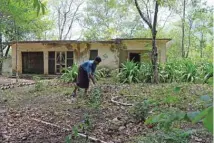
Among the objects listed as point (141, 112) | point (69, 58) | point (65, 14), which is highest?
point (65, 14)

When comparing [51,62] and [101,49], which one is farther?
[51,62]

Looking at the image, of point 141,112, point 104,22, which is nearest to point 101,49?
point 141,112

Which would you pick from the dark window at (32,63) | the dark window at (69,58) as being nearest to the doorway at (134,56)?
the dark window at (69,58)

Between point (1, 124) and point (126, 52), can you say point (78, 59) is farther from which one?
point (1, 124)

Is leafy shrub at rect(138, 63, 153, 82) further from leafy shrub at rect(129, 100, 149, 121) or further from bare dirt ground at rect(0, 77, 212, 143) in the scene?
leafy shrub at rect(129, 100, 149, 121)

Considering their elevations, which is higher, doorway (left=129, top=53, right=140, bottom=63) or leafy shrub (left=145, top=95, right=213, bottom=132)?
doorway (left=129, top=53, right=140, bottom=63)

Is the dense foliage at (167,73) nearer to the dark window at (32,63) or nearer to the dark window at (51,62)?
the dark window at (51,62)

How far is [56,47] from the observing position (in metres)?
19.4

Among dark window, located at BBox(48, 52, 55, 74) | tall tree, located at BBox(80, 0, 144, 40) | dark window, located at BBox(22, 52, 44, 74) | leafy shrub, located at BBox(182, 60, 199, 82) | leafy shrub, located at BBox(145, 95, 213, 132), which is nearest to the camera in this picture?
leafy shrub, located at BBox(145, 95, 213, 132)

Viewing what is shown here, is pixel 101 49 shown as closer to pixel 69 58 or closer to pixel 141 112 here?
pixel 69 58

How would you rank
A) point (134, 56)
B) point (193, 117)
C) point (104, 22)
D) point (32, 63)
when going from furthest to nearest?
point (104, 22) → point (32, 63) → point (134, 56) → point (193, 117)

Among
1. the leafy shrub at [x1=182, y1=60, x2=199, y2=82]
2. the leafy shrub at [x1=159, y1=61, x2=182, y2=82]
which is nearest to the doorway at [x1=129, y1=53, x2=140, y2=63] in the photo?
the leafy shrub at [x1=159, y1=61, x2=182, y2=82]

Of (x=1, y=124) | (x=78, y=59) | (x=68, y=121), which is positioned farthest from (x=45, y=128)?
(x=78, y=59)

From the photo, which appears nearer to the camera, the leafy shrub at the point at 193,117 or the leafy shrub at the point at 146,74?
the leafy shrub at the point at 193,117
